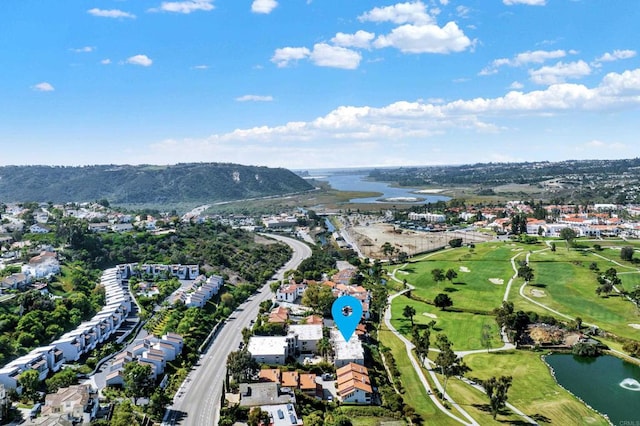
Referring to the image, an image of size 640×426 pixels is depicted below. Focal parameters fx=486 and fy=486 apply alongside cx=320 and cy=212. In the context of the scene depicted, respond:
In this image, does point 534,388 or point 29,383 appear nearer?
point 29,383

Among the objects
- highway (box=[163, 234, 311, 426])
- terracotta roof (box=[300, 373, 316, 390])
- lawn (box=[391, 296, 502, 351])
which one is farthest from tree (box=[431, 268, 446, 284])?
terracotta roof (box=[300, 373, 316, 390])

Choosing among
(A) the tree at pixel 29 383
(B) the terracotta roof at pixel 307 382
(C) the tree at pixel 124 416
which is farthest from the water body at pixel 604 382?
(A) the tree at pixel 29 383

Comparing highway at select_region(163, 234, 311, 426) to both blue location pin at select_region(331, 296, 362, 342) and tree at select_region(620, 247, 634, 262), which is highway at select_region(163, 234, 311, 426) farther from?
tree at select_region(620, 247, 634, 262)

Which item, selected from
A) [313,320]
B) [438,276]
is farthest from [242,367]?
[438,276]

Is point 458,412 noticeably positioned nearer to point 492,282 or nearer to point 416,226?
point 492,282

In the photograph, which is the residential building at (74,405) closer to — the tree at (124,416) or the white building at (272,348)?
the tree at (124,416)

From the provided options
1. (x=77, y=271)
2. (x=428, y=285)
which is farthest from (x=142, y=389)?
(x=428, y=285)

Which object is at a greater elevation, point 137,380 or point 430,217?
point 430,217

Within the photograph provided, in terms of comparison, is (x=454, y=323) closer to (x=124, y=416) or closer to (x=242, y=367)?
(x=242, y=367)
